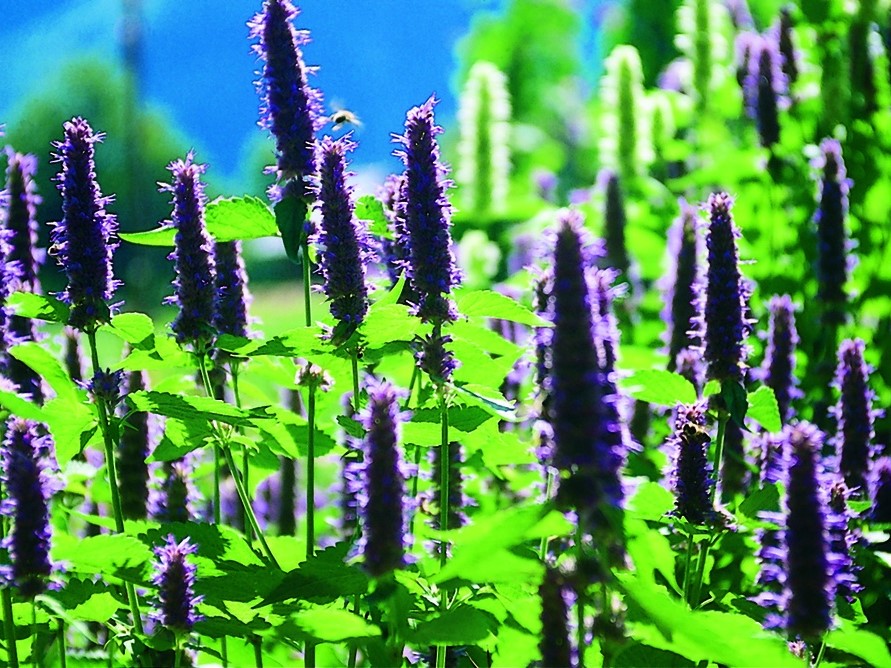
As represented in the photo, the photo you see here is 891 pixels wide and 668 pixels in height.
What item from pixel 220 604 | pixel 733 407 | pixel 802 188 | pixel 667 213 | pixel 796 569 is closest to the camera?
pixel 796 569

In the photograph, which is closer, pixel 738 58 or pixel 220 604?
pixel 220 604

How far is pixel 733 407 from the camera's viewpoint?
119 inches

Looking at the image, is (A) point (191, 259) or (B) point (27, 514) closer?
(B) point (27, 514)

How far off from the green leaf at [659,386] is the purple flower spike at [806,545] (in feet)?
1.87

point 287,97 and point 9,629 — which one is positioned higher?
point 287,97

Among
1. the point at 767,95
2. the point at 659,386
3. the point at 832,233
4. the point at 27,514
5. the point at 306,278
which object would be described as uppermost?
the point at 767,95

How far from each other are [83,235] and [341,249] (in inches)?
24.3

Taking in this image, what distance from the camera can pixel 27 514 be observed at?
258cm

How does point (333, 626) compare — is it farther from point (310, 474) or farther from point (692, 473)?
point (692, 473)

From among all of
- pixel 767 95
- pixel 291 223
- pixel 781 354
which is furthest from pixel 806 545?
pixel 767 95

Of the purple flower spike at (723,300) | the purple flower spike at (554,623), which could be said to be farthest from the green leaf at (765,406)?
the purple flower spike at (554,623)

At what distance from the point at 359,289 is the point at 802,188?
4128 mm

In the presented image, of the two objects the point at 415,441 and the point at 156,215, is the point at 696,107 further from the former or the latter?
the point at 156,215

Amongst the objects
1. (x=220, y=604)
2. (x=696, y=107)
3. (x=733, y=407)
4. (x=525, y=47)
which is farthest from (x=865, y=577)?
(x=525, y=47)
